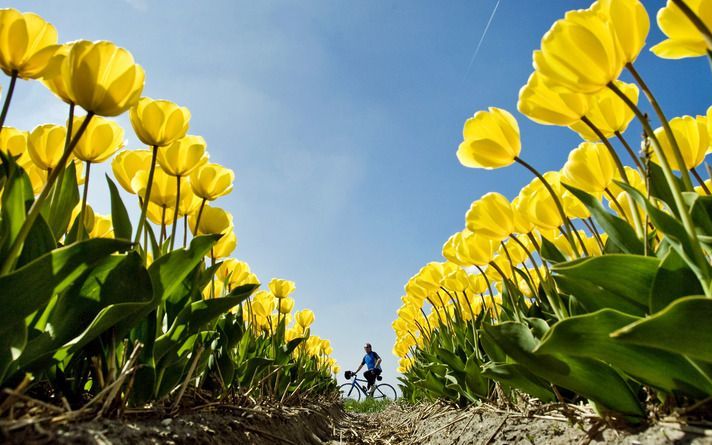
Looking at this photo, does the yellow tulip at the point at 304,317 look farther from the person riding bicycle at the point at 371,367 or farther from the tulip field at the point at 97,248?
the person riding bicycle at the point at 371,367

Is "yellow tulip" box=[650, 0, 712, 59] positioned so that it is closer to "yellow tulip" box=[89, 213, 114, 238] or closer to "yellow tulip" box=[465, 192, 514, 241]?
"yellow tulip" box=[465, 192, 514, 241]

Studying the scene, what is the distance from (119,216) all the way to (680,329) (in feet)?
6.44

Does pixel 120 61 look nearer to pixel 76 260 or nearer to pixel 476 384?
pixel 76 260

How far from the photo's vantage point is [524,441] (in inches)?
84.5

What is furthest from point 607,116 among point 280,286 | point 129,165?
point 280,286

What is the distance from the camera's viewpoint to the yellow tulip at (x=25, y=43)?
4.53 ft

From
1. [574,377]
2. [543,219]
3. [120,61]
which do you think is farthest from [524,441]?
[120,61]

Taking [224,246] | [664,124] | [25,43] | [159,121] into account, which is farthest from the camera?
[224,246]

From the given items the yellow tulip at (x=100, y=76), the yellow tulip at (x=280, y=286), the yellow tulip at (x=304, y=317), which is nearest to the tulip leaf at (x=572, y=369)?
the yellow tulip at (x=100, y=76)

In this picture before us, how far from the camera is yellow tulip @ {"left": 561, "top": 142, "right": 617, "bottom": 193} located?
1.92 metres

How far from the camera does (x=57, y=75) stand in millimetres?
1546

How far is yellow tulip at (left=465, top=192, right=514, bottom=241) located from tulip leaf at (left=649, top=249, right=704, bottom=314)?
3.68 feet

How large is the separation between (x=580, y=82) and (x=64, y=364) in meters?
1.92

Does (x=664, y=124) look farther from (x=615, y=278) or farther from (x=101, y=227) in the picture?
(x=101, y=227)
